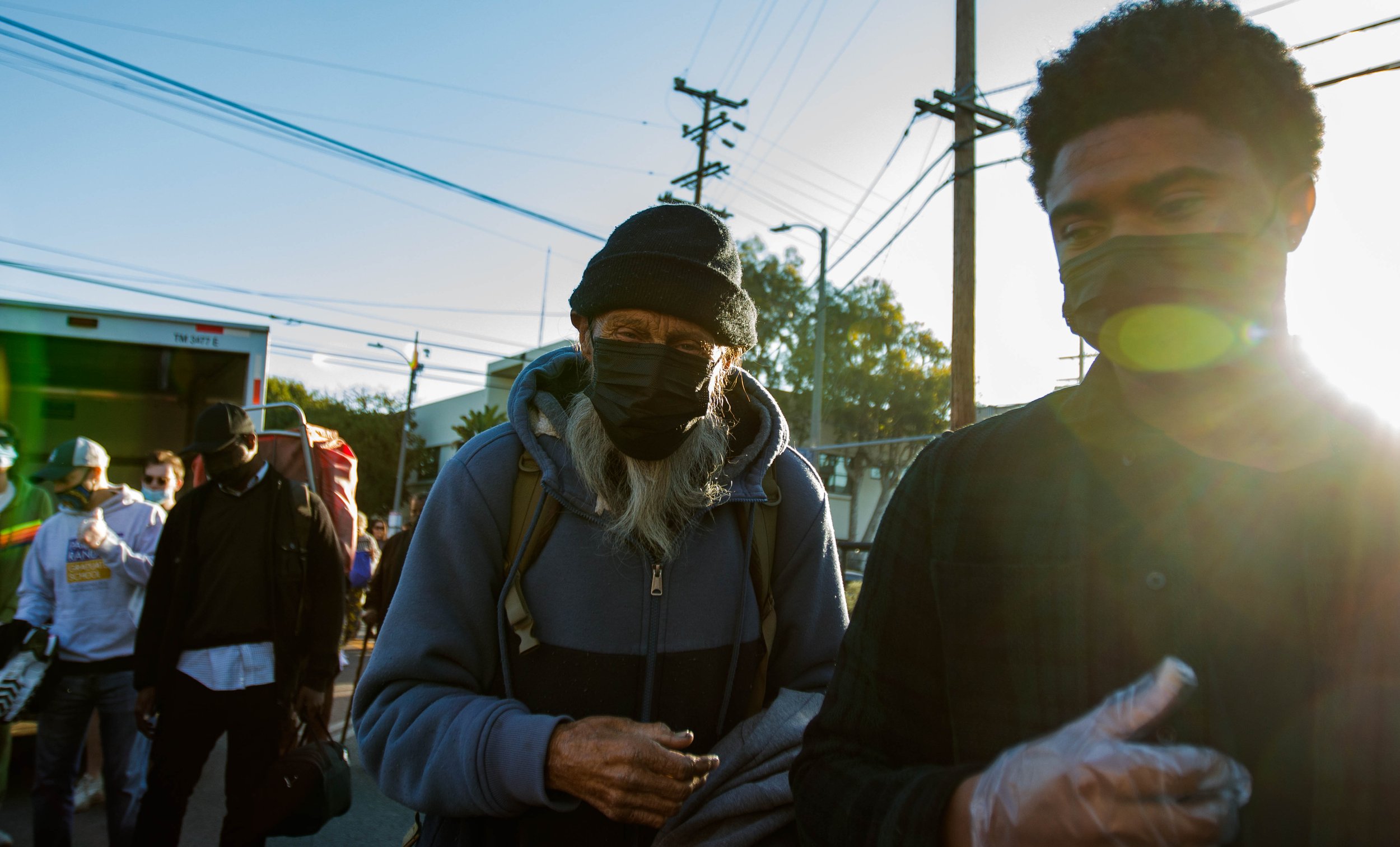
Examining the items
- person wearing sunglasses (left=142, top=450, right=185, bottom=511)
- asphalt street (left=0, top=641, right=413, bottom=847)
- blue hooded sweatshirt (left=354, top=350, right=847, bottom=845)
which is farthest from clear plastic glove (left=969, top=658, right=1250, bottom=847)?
person wearing sunglasses (left=142, top=450, right=185, bottom=511)

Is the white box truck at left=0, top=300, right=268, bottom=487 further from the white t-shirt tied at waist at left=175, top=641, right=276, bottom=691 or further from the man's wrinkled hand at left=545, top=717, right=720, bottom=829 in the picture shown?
the man's wrinkled hand at left=545, top=717, right=720, bottom=829

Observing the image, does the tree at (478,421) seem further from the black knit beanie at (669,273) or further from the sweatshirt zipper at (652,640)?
the sweatshirt zipper at (652,640)

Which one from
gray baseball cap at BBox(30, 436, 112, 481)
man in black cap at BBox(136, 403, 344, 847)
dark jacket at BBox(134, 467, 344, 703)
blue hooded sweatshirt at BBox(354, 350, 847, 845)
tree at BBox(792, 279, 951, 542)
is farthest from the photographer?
tree at BBox(792, 279, 951, 542)

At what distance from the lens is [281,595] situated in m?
4.00

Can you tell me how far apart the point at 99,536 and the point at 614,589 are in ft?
13.2

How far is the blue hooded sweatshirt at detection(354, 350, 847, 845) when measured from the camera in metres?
1.54

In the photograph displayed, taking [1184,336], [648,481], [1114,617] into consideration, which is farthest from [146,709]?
[1184,336]

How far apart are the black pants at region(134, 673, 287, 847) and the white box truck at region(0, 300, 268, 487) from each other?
11.7 ft

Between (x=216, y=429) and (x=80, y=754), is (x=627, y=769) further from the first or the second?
(x=80, y=754)

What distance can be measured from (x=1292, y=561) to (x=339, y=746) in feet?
12.3

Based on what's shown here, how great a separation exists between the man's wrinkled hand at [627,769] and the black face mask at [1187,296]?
37.0 inches

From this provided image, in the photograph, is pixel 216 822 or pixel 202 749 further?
pixel 216 822

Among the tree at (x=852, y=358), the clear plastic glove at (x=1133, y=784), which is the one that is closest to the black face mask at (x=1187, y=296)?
the clear plastic glove at (x=1133, y=784)

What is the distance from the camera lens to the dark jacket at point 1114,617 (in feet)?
3.00
